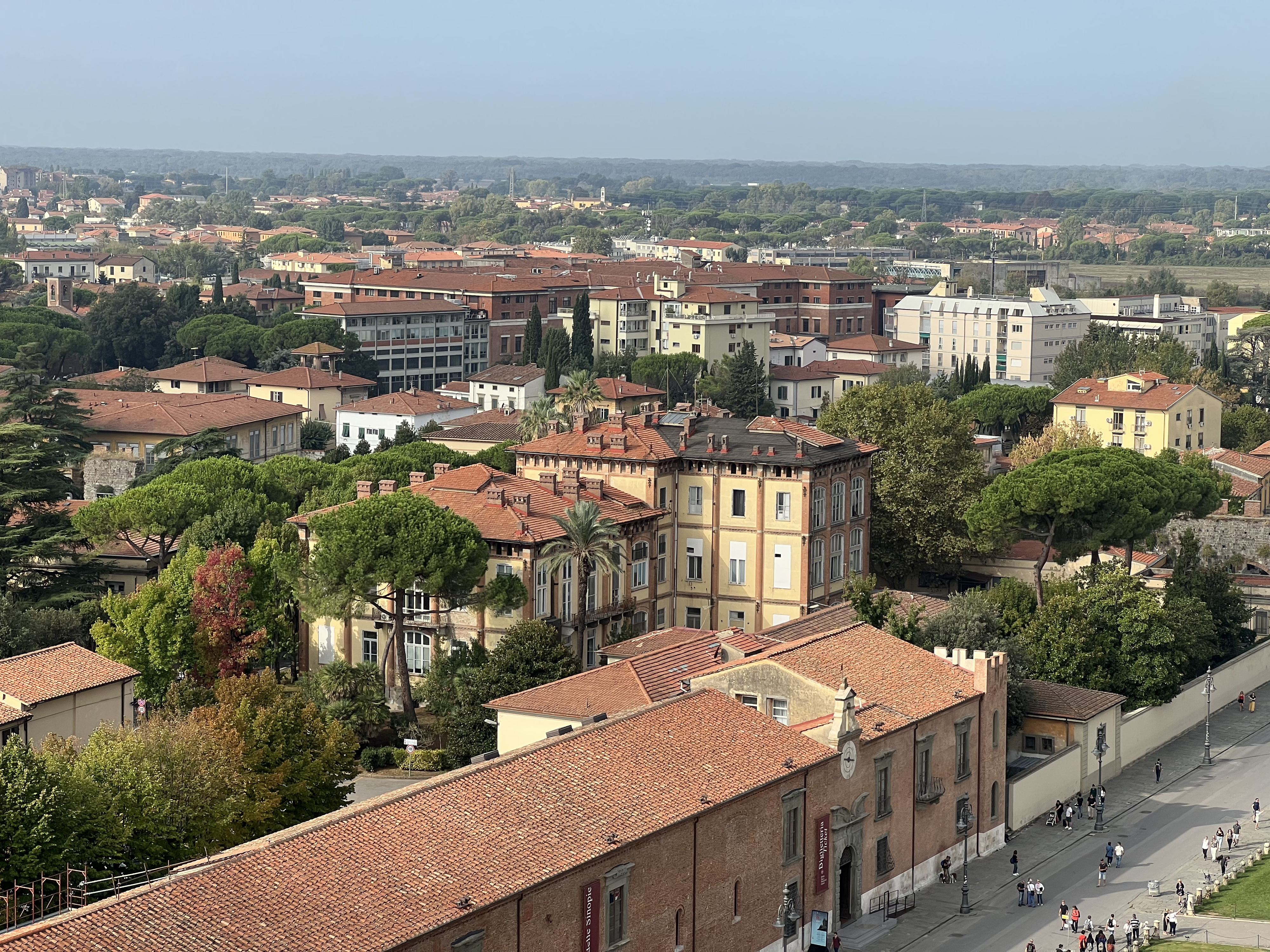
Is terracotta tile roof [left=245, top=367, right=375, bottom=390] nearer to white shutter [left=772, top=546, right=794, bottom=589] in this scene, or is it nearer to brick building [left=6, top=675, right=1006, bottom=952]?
white shutter [left=772, top=546, right=794, bottom=589]

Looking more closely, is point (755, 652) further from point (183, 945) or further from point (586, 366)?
point (586, 366)

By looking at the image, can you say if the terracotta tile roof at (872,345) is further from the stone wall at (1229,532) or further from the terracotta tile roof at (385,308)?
the stone wall at (1229,532)

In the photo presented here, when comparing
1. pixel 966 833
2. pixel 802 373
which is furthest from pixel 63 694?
pixel 802 373

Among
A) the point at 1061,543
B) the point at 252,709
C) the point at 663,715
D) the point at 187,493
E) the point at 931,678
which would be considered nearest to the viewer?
the point at 663,715

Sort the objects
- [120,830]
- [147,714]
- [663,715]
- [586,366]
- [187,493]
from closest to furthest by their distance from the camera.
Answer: [120,830]
[663,715]
[147,714]
[187,493]
[586,366]

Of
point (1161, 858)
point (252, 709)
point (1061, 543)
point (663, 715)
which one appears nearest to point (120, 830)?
point (252, 709)

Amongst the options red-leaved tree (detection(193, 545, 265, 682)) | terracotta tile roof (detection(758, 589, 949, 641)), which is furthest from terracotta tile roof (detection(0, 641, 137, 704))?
terracotta tile roof (detection(758, 589, 949, 641))

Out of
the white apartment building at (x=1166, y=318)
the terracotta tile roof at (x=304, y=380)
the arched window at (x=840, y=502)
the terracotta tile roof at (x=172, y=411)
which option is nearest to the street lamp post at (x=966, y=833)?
the arched window at (x=840, y=502)

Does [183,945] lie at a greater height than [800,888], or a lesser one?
greater
